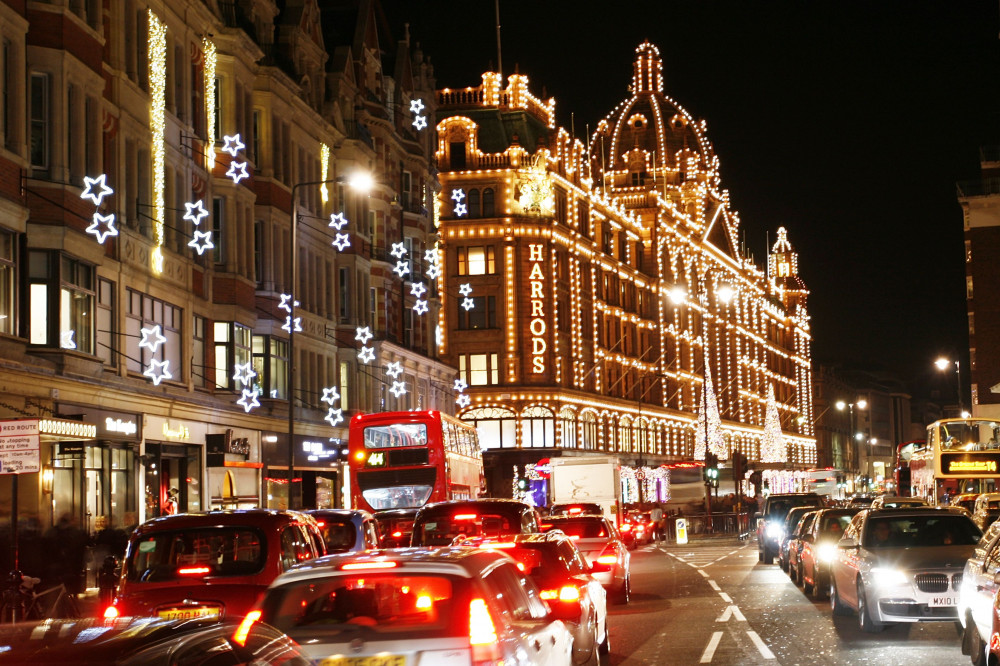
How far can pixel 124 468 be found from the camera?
33.4 m

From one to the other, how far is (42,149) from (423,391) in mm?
37217

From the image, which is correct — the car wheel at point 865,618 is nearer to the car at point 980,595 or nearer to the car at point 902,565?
the car at point 902,565

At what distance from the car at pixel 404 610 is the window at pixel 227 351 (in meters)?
30.3

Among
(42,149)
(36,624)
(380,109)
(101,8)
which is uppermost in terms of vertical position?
(380,109)

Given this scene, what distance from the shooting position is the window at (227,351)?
39.3 m

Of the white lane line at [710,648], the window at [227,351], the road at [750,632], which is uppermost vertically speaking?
the window at [227,351]

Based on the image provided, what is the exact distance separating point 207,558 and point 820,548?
13.6 metres

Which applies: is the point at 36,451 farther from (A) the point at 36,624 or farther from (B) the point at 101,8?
(B) the point at 101,8

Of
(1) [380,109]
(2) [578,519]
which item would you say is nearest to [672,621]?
(2) [578,519]

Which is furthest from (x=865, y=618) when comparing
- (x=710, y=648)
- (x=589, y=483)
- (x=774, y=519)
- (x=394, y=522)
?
(x=589, y=483)

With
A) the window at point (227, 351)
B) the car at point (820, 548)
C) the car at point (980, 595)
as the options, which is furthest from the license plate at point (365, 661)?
the window at point (227, 351)

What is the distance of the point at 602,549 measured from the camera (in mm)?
24312

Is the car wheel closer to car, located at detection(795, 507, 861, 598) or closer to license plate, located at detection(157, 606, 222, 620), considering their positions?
car, located at detection(795, 507, 861, 598)

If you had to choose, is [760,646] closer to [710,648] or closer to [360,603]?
[710,648]
